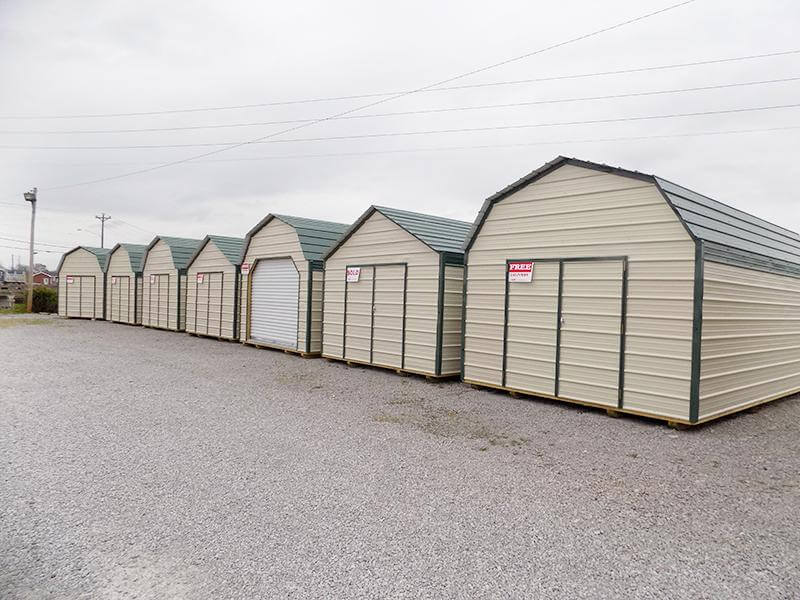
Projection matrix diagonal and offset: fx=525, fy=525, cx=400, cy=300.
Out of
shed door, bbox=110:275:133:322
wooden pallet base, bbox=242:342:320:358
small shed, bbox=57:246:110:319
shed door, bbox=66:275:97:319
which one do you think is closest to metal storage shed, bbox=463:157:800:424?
wooden pallet base, bbox=242:342:320:358

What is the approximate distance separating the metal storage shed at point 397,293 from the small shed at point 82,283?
1890 cm


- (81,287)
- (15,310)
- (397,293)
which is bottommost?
(15,310)

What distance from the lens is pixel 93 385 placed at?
30.9ft

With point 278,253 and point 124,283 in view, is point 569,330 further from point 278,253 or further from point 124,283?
point 124,283

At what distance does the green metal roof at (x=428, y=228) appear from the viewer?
11078mm

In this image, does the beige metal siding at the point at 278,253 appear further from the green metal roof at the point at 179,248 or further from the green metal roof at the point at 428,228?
the green metal roof at the point at 179,248

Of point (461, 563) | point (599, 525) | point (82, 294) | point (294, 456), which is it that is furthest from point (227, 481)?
point (82, 294)

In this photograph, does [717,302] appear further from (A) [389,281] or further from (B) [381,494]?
(A) [389,281]

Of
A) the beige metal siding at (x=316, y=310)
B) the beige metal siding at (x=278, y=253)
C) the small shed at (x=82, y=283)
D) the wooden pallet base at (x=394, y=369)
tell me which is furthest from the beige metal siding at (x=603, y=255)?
the small shed at (x=82, y=283)

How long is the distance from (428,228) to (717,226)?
5898 mm

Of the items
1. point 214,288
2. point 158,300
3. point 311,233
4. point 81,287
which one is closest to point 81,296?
point 81,287

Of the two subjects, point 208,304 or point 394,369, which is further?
point 208,304

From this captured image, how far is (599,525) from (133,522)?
141 inches

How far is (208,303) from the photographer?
19141 mm
